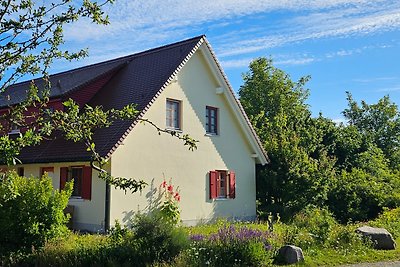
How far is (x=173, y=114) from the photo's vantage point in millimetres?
19125

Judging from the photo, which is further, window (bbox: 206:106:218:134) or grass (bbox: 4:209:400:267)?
window (bbox: 206:106:218:134)

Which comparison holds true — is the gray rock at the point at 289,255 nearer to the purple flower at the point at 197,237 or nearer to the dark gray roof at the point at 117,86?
the purple flower at the point at 197,237

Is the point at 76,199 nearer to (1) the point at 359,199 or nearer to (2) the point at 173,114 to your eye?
(2) the point at 173,114

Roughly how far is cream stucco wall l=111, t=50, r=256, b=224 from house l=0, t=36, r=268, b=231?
0.13ft

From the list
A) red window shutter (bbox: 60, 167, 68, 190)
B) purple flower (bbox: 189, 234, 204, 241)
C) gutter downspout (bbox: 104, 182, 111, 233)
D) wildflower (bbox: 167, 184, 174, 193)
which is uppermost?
red window shutter (bbox: 60, 167, 68, 190)

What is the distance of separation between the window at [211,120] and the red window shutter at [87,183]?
617cm

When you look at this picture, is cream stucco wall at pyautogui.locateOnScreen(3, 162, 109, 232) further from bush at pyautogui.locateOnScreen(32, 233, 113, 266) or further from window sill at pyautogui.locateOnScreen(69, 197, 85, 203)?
bush at pyautogui.locateOnScreen(32, 233, 113, 266)

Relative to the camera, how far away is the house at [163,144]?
16531mm

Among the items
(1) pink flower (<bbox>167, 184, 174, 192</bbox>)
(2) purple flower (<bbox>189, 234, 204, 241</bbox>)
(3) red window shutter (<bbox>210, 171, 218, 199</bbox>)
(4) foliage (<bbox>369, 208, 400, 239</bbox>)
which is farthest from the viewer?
(3) red window shutter (<bbox>210, 171, 218, 199</bbox>)

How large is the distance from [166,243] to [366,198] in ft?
50.2

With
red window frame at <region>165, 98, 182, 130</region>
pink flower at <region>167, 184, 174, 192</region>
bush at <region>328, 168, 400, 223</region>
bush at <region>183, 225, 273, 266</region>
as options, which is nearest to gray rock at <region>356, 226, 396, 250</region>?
bush at <region>183, 225, 273, 266</region>

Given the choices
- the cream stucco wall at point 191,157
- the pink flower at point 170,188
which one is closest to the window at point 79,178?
the cream stucco wall at point 191,157

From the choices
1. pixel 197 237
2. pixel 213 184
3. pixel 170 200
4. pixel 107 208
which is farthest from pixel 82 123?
pixel 213 184

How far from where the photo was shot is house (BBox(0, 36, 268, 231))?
54.2 feet
